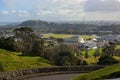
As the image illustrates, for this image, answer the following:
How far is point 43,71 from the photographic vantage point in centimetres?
3175

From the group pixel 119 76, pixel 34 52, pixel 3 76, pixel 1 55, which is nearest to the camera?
pixel 119 76

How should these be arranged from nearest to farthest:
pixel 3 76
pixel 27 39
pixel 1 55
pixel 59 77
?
1. pixel 3 76
2. pixel 59 77
3. pixel 1 55
4. pixel 27 39

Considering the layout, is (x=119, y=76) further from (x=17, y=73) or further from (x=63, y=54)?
(x=63, y=54)

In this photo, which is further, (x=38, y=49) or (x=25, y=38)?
(x=25, y=38)

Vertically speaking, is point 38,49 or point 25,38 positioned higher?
point 25,38

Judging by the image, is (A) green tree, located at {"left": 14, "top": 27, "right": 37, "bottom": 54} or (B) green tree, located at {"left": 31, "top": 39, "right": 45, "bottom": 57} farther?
(A) green tree, located at {"left": 14, "top": 27, "right": 37, "bottom": 54}

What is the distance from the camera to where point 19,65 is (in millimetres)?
38656

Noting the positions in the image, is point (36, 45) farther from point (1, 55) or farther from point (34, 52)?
point (1, 55)

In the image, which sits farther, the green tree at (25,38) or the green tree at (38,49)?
the green tree at (25,38)

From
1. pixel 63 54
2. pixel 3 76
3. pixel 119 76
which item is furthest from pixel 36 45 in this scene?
pixel 119 76

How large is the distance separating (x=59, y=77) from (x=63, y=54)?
1760 cm

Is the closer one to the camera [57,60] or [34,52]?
[57,60]

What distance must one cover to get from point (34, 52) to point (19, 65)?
1564 centimetres

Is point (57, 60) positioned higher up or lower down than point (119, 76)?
lower down
